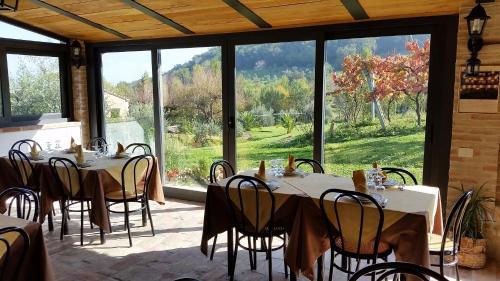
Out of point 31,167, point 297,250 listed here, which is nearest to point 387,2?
point 297,250

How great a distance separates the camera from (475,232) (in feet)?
11.3

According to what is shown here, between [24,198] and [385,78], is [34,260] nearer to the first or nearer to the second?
[24,198]

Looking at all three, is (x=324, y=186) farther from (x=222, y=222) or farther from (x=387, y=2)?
(x=387, y=2)

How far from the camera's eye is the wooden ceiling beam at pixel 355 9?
3594 millimetres

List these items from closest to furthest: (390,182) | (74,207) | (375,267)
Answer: (375,267) → (390,182) → (74,207)

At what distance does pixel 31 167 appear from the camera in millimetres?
4207

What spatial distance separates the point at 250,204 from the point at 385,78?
6.74 feet

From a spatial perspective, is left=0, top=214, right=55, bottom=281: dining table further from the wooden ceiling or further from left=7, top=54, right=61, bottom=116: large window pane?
left=7, top=54, right=61, bottom=116: large window pane

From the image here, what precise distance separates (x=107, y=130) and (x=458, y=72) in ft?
16.0

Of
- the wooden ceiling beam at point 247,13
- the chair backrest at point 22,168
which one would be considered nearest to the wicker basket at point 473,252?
the wooden ceiling beam at point 247,13

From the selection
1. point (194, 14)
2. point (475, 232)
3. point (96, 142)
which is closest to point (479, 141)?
point (475, 232)

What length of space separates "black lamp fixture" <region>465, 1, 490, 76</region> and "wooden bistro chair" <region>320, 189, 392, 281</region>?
1.63 m

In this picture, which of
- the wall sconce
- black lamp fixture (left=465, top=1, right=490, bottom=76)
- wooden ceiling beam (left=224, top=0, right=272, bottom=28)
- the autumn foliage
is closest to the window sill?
the wall sconce

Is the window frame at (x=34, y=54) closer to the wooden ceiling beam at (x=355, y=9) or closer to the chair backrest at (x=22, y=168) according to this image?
the chair backrest at (x=22, y=168)
